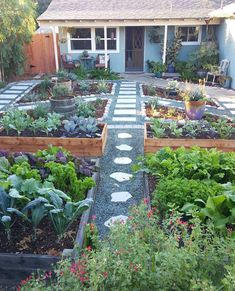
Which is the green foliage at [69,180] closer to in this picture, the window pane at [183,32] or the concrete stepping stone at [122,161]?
the concrete stepping stone at [122,161]

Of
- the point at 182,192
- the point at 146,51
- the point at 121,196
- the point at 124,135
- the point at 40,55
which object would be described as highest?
the point at 146,51

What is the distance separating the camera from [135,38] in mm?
14758

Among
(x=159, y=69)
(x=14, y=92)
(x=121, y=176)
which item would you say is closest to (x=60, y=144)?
(x=121, y=176)

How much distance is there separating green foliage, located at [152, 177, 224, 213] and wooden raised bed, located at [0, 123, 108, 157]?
201 centimetres

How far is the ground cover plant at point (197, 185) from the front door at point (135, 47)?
11.6m

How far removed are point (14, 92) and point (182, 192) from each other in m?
8.95

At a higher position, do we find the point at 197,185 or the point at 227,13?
the point at 227,13

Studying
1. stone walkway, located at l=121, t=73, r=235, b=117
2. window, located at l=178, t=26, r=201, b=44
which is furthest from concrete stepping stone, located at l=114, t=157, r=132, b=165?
window, located at l=178, t=26, r=201, b=44

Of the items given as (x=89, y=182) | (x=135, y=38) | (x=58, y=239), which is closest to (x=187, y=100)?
(x=89, y=182)

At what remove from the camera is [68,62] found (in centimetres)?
1354

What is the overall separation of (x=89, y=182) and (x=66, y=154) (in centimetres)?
80

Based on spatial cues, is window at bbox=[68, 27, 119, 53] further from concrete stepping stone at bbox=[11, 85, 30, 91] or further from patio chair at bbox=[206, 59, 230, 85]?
patio chair at bbox=[206, 59, 230, 85]

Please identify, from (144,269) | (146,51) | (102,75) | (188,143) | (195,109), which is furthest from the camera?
(146,51)

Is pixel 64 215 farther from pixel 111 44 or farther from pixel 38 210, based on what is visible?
pixel 111 44
